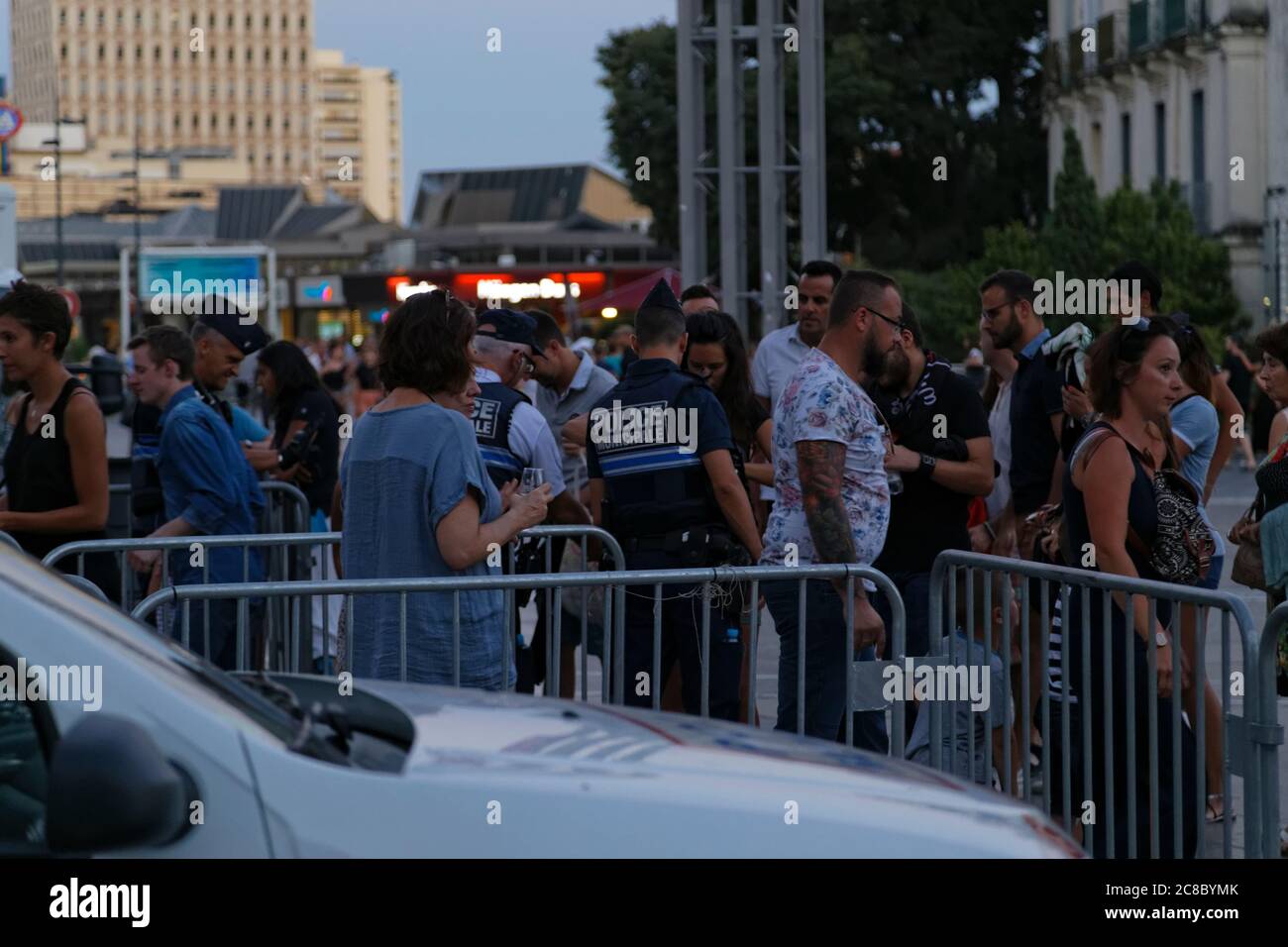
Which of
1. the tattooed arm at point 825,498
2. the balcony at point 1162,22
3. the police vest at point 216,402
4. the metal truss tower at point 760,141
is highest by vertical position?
the balcony at point 1162,22

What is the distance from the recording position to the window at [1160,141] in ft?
135

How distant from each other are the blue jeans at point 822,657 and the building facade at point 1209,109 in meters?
26.1

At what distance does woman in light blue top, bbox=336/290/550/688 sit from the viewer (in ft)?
18.4

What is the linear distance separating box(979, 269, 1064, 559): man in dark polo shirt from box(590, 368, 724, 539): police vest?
1.55 meters

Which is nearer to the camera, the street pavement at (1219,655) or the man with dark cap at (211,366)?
the street pavement at (1219,655)

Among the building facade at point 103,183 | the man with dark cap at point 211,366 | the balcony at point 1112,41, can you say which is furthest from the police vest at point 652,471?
the building facade at point 103,183

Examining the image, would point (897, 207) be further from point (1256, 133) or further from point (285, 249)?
point (285, 249)

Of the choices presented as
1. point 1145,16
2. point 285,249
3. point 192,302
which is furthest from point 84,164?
point 192,302

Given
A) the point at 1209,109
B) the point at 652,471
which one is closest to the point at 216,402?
the point at 652,471

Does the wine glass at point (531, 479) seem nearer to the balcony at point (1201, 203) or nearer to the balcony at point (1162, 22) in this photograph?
the balcony at point (1201, 203)

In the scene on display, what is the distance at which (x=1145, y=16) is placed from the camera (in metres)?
40.7

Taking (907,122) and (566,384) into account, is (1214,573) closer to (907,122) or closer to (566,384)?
(566,384)
